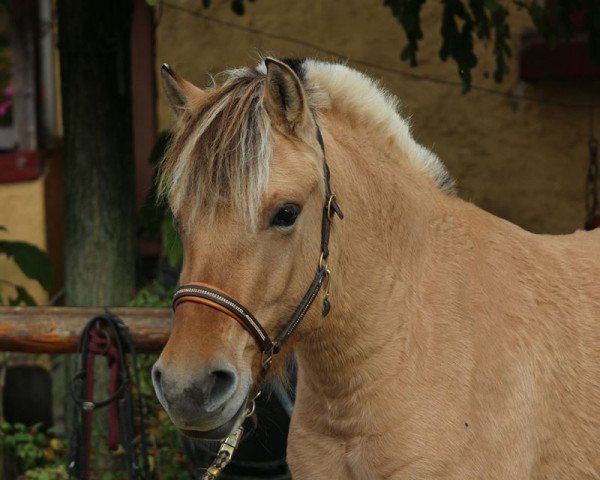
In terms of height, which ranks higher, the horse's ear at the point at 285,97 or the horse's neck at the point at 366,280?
the horse's ear at the point at 285,97

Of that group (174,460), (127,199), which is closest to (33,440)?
(174,460)

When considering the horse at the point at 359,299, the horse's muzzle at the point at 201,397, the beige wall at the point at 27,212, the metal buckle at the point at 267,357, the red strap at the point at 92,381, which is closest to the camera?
the horse's muzzle at the point at 201,397

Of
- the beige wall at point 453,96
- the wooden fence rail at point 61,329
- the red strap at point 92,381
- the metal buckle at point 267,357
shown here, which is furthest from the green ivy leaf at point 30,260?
the metal buckle at point 267,357

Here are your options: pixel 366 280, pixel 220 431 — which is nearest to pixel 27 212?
pixel 366 280

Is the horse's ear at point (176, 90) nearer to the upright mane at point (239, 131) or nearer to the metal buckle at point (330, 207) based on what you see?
the upright mane at point (239, 131)

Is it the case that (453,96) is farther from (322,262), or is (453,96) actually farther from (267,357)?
(267,357)

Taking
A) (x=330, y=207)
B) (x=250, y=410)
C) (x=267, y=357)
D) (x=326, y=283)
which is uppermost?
(x=330, y=207)

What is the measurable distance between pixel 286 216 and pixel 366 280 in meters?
0.39

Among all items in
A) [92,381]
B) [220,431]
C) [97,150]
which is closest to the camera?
[220,431]

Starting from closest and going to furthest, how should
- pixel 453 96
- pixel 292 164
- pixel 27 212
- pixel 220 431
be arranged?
pixel 220 431, pixel 292 164, pixel 27 212, pixel 453 96

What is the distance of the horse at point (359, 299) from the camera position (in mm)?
2566

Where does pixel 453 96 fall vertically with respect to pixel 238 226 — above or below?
below

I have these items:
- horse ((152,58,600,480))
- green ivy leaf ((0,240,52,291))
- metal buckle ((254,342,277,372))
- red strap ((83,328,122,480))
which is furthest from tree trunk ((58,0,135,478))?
metal buckle ((254,342,277,372))

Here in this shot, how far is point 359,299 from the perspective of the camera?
2902mm
